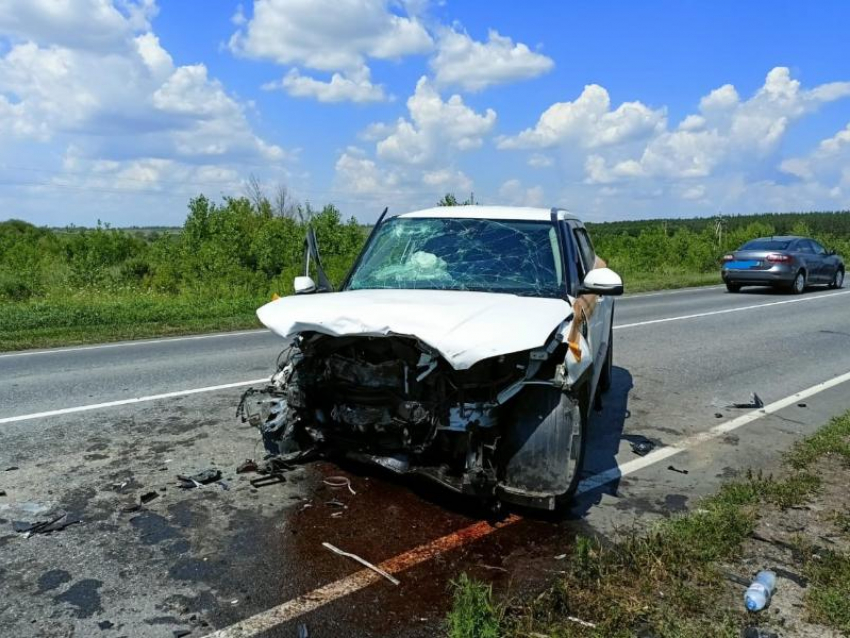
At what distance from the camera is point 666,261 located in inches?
1431

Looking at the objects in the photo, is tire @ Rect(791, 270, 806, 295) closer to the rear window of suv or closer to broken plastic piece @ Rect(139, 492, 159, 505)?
the rear window of suv

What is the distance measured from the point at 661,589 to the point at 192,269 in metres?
28.1

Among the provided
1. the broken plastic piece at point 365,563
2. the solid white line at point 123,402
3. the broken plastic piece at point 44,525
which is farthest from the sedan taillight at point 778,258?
the broken plastic piece at point 44,525

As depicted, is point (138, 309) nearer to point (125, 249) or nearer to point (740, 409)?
point (740, 409)

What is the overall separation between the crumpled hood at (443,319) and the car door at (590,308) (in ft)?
1.18

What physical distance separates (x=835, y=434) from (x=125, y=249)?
125 ft

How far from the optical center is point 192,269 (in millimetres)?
29000

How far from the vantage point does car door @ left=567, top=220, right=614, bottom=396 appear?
4.85 meters

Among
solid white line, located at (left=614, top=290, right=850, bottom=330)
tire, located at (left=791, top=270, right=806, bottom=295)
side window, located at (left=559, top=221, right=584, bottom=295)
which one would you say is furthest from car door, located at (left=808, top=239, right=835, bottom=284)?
side window, located at (left=559, top=221, right=584, bottom=295)

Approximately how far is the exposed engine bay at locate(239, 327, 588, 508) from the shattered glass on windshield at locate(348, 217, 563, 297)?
106 centimetres

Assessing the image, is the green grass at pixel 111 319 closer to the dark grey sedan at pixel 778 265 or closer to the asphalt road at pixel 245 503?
the asphalt road at pixel 245 503

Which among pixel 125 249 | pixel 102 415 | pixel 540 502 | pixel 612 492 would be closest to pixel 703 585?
A: pixel 540 502

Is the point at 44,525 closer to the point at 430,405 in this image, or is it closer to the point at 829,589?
the point at 430,405

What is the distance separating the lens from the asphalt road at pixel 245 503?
3.28 m
